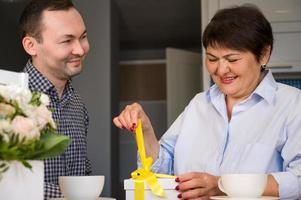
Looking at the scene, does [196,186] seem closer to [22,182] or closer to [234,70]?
[234,70]

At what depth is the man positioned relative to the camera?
5.54 ft

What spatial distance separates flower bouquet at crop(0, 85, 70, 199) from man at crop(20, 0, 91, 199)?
84 cm

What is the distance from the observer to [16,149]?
30.0 inches

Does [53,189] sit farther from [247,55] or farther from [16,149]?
[247,55]

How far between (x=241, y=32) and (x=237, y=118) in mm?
233

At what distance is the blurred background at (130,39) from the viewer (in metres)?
3.41

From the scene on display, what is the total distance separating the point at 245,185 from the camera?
40.8 inches

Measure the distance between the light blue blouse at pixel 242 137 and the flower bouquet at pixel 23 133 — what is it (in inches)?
25.6

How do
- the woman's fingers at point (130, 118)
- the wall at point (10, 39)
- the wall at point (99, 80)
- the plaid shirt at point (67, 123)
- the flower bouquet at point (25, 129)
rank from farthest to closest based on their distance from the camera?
the wall at point (10, 39) → the wall at point (99, 80) → the plaid shirt at point (67, 123) → the woman's fingers at point (130, 118) → the flower bouquet at point (25, 129)

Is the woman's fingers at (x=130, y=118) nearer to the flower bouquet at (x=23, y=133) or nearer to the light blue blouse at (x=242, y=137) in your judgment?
the light blue blouse at (x=242, y=137)

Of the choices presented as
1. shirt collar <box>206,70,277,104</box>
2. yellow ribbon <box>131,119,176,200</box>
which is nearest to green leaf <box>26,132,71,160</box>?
yellow ribbon <box>131,119,176,200</box>

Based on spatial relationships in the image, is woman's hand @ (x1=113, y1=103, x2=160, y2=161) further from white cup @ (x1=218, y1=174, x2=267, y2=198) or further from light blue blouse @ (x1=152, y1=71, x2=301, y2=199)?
white cup @ (x1=218, y1=174, x2=267, y2=198)

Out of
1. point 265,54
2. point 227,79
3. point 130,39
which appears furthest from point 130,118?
point 130,39

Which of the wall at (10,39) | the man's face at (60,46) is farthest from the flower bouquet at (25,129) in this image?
the wall at (10,39)
